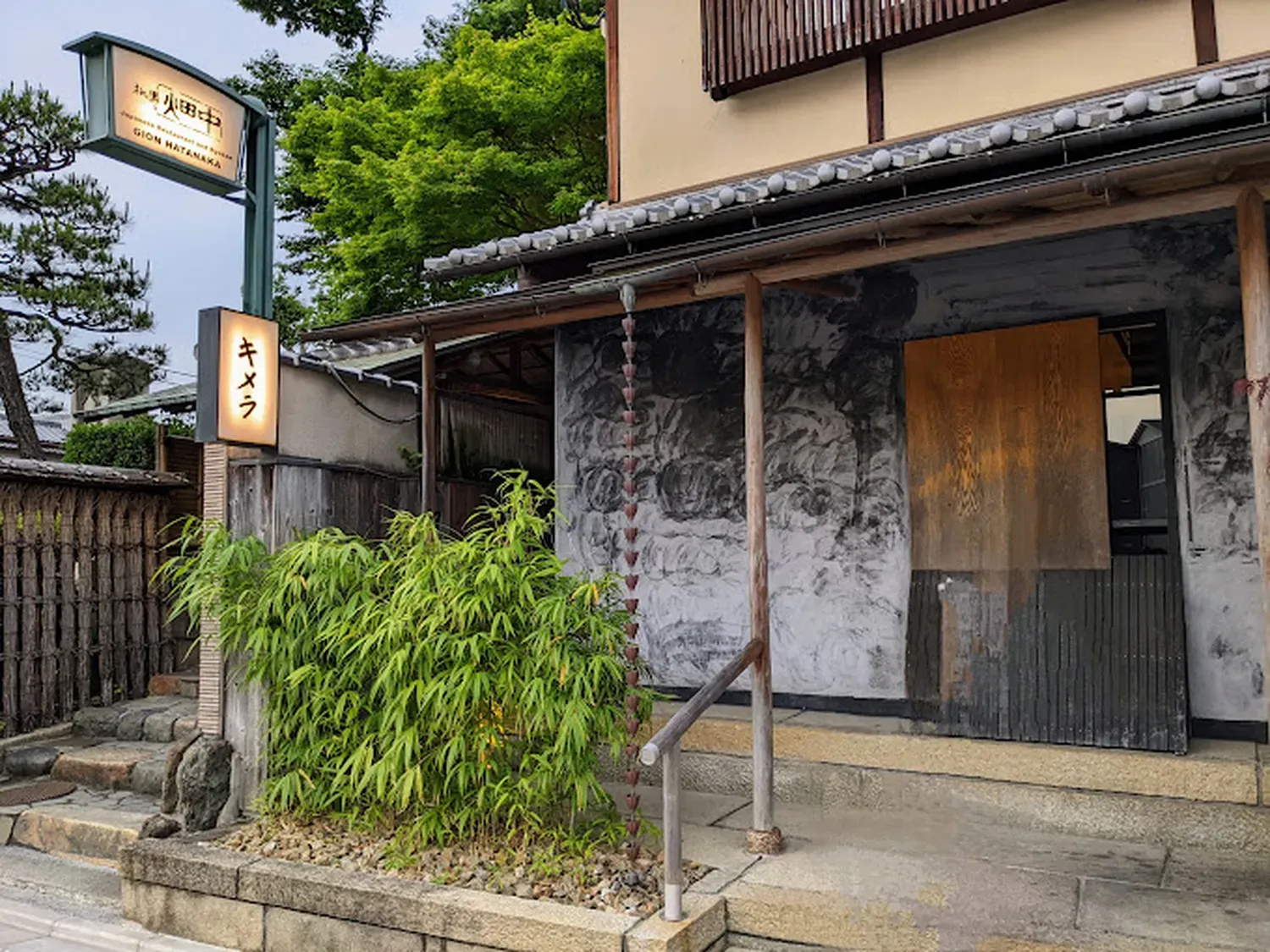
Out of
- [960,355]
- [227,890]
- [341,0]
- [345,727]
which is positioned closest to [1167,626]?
[960,355]

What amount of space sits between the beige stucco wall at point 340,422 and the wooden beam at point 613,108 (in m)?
2.86

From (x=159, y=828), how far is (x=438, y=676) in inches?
98.6

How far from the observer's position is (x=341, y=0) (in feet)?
73.9

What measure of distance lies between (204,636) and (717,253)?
14.4 ft

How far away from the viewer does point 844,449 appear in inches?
294

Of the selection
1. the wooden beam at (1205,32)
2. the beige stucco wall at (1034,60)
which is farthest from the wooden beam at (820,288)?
the wooden beam at (1205,32)

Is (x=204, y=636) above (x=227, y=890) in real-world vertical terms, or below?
above

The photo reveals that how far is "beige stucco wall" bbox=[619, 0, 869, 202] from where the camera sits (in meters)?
8.08

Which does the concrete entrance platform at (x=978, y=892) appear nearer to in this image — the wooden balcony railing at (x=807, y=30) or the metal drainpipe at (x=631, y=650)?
the metal drainpipe at (x=631, y=650)

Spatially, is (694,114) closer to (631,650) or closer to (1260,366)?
(631,650)

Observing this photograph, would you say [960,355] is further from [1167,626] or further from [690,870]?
[690,870]

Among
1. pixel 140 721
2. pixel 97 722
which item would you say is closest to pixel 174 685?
pixel 97 722

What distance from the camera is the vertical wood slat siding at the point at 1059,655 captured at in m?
6.05

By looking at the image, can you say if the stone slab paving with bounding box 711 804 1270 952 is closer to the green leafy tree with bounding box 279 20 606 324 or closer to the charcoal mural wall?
the charcoal mural wall
